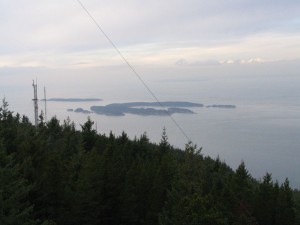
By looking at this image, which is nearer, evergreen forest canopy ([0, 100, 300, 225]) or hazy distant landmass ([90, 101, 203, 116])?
evergreen forest canopy ([0, 100, 300, 225])

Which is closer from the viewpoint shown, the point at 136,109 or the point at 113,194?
the point at 113,194

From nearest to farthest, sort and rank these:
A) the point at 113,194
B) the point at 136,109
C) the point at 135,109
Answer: the point at 113,194
the point at 136,109
the point at 135,109

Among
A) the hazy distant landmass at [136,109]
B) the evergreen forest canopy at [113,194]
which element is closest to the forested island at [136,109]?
the hazy distant landmass at [136,109]

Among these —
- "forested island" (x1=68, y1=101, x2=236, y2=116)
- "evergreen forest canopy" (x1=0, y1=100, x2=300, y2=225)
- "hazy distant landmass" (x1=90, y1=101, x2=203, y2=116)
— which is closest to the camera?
"evergreen forest canopy" (x1=0, y1=100, x2=300, y2=225)

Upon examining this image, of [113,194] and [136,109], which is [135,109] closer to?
[136,109]

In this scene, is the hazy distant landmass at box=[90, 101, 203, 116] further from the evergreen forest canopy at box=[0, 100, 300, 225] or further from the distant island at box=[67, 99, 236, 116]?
the evergreen forest canopy at box=[0, 100, 300, 225]

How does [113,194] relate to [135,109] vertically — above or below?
below

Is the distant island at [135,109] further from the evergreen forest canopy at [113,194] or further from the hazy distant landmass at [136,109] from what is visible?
the evergreen forest canopy at [113,194]

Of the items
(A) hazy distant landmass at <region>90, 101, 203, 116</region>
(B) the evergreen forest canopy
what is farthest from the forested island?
(B) the evergreen forest canopy

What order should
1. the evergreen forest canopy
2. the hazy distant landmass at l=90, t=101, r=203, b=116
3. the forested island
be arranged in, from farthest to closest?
the forested island → the hazy distant landmass at l=90, t=101, r=203, b=116 → the evergreen forest canopy

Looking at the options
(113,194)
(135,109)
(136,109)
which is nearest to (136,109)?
(136,109)

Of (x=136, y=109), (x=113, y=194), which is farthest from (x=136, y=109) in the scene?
(x=113, y=194)

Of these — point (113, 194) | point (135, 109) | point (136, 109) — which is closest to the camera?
point (113, 194)
